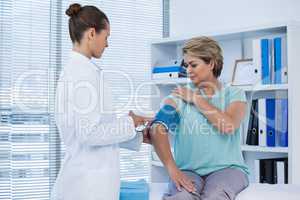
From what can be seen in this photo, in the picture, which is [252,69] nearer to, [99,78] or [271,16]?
[271,16]

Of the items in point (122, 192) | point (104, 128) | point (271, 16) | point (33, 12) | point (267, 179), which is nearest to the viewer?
point (104, 128)

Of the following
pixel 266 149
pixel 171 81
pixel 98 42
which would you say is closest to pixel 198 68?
pixel 98 42

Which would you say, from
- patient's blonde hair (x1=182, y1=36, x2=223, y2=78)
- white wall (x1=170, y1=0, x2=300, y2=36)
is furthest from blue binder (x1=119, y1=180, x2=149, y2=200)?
white wall (x1=170, y1=0, x2=300, y2=36)

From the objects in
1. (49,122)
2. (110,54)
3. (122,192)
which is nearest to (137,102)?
(110,54)

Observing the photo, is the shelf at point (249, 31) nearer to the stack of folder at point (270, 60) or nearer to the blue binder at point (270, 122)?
the stack of folder at point (270, 60)

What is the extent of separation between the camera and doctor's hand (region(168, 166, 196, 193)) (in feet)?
6.31

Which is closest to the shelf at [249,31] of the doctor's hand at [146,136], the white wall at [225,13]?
the white wall at [225,13]

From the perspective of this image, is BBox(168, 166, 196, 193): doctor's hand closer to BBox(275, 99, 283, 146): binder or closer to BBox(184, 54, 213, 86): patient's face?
BBox(184, 54, 213, 86): patient's face

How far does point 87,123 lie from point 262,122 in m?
1.49

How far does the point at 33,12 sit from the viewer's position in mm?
3449

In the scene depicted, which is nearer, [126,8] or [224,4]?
[224,4]

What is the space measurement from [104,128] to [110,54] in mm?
2086

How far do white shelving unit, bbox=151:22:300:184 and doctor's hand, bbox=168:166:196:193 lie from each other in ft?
3.40

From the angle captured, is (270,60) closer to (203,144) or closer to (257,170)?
(257,170)
